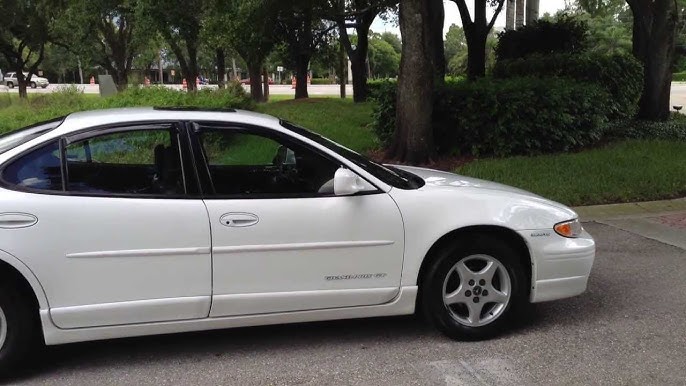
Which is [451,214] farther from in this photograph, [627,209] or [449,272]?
[627,209]

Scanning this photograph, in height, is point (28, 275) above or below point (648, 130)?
below

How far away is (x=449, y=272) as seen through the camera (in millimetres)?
4047

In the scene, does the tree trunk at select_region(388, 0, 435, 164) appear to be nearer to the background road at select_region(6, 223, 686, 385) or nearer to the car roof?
the background road at select_region(6, 223, 686, 385)

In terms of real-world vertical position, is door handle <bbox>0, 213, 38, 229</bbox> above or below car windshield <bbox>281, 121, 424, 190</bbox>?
below

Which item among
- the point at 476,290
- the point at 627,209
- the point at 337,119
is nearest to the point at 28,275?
the point at 476,290

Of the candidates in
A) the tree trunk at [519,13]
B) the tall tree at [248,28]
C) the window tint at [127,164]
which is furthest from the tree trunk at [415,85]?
the tree trunk at [519,13]

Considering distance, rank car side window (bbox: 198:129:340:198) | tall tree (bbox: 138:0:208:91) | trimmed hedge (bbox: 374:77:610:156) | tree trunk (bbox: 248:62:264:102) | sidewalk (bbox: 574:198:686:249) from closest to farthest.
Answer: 1. car side window (bbox: 198:129:340:198)
2. sidewalk (bbox: 574:198:686:249)
3. trimmed hedge (bbox: 374:77:610:156)
4. tall tree (bbox: 138:0:208:91)
5. tree trunk (bbox: 248:62:264:102)

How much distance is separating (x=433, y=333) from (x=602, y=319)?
1.26 metres

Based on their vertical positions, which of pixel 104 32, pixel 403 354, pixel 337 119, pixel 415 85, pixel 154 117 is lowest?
pixel 403 354

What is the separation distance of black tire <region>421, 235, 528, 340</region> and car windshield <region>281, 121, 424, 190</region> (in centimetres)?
51

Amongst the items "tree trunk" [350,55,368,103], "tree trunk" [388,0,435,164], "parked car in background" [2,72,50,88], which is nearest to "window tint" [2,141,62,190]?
"tree trunk" [388,0,435,164]

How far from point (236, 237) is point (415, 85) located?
6812 millimetres

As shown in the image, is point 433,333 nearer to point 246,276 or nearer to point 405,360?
point 405,360

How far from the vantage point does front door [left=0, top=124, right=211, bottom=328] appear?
11.5ft
